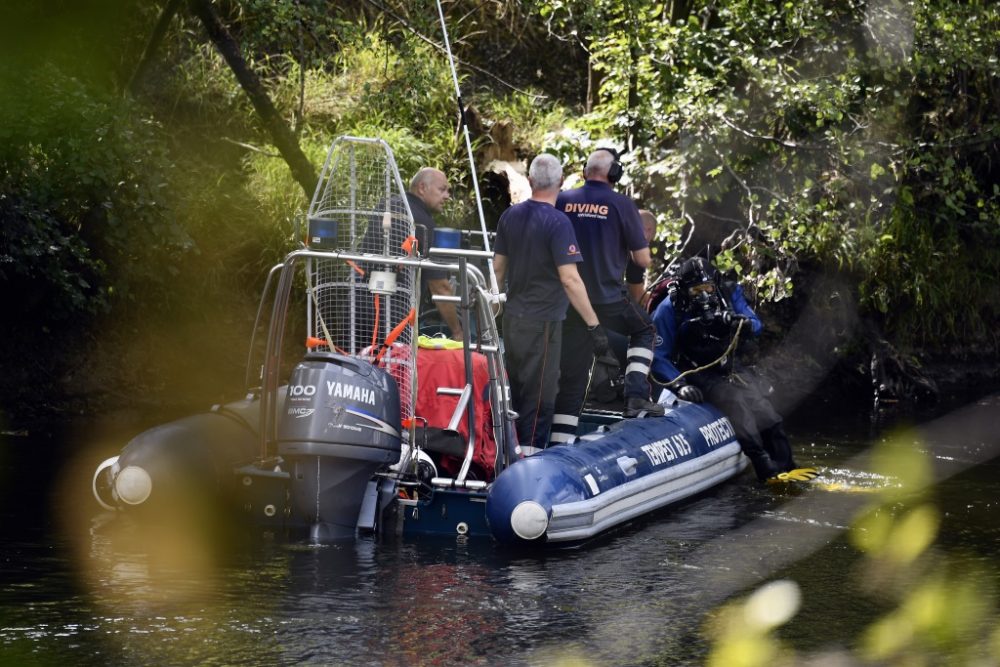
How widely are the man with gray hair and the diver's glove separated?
2113 mm

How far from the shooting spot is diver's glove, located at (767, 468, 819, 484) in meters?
9.27

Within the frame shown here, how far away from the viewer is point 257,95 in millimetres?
12258

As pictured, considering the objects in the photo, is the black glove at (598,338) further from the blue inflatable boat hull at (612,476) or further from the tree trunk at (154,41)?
the tree trunk at (154,41)

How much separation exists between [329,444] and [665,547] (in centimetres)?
178

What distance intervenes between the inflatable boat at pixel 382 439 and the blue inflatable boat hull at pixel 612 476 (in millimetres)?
11

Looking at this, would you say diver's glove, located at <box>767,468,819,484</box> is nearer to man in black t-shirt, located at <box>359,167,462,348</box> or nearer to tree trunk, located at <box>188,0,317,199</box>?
→ man in black t-shirt, located at <box>359,167,462,348</box>

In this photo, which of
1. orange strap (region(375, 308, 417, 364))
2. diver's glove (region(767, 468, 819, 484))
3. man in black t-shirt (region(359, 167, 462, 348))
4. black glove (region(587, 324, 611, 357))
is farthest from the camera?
diver's glove (region(767, 468, 819, 484))

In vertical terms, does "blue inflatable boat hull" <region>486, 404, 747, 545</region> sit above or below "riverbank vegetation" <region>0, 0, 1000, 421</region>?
below

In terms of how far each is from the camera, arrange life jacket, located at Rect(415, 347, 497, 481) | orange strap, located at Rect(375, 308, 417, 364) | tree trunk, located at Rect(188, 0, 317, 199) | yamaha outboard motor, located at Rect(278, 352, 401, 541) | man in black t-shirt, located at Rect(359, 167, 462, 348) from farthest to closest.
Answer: tree trunk, located at Rect(188, 0, 317, 199), man in black t-shirt, located at Rect(359, 167, 462, 348), life jacket, located at Rect(415, 347, 497, 481), orange strap, located at Rect(375, 308, 417, 364), yamaha outboard motor, located at Rect(278, 352, 401, 541)

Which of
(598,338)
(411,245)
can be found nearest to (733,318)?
(598,338)

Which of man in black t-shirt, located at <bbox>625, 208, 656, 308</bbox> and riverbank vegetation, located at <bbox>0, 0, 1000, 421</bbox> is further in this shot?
riverbank vegetation, located at <bbox>0, 0, 1000, 421</bbox>

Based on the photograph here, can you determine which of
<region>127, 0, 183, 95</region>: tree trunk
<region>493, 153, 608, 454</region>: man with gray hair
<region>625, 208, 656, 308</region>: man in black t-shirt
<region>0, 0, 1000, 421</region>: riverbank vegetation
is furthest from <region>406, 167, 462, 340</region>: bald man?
<region>127, 0, 183, 95</region>: tree trunk

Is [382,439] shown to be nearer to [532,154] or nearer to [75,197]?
[75,197]

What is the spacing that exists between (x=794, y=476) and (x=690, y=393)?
0.84 m
